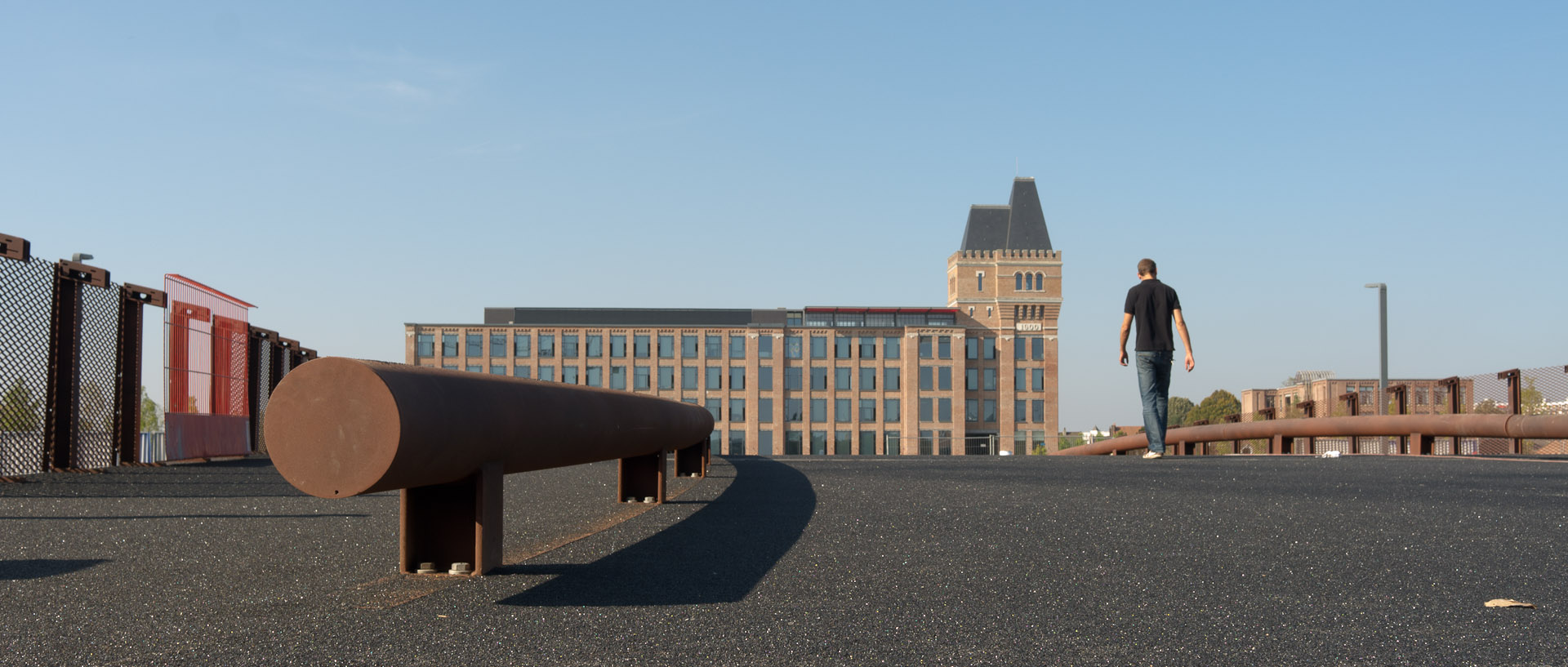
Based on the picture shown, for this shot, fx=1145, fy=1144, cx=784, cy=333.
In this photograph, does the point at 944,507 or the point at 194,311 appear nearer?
the point at 944,507

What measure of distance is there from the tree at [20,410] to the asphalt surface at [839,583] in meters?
3.58

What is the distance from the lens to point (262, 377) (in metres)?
18.6

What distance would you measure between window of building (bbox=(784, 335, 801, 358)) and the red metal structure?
258 ft

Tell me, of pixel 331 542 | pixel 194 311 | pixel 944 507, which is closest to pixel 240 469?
pixel 194 311

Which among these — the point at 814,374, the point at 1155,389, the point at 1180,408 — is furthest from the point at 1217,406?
the point at 1155,389

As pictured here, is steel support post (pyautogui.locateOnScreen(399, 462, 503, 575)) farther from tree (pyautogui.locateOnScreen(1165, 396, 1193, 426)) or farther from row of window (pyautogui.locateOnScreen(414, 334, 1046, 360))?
tree (pyautogui.locateOnScreen(1165, 396, 1193, 426))

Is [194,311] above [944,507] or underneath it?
above

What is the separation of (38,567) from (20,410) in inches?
298

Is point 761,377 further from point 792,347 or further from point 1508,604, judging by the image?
point 1508,604

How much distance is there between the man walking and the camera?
38.1 feet

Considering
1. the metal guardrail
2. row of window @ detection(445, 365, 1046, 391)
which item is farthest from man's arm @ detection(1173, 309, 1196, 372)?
row of window @ detection(445, 365, 1046, 391)

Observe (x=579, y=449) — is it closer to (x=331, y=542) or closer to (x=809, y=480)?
(x=331, y=542)

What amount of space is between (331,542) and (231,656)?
8.56 feet

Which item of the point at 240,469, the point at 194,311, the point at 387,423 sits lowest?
the point at 240,469
